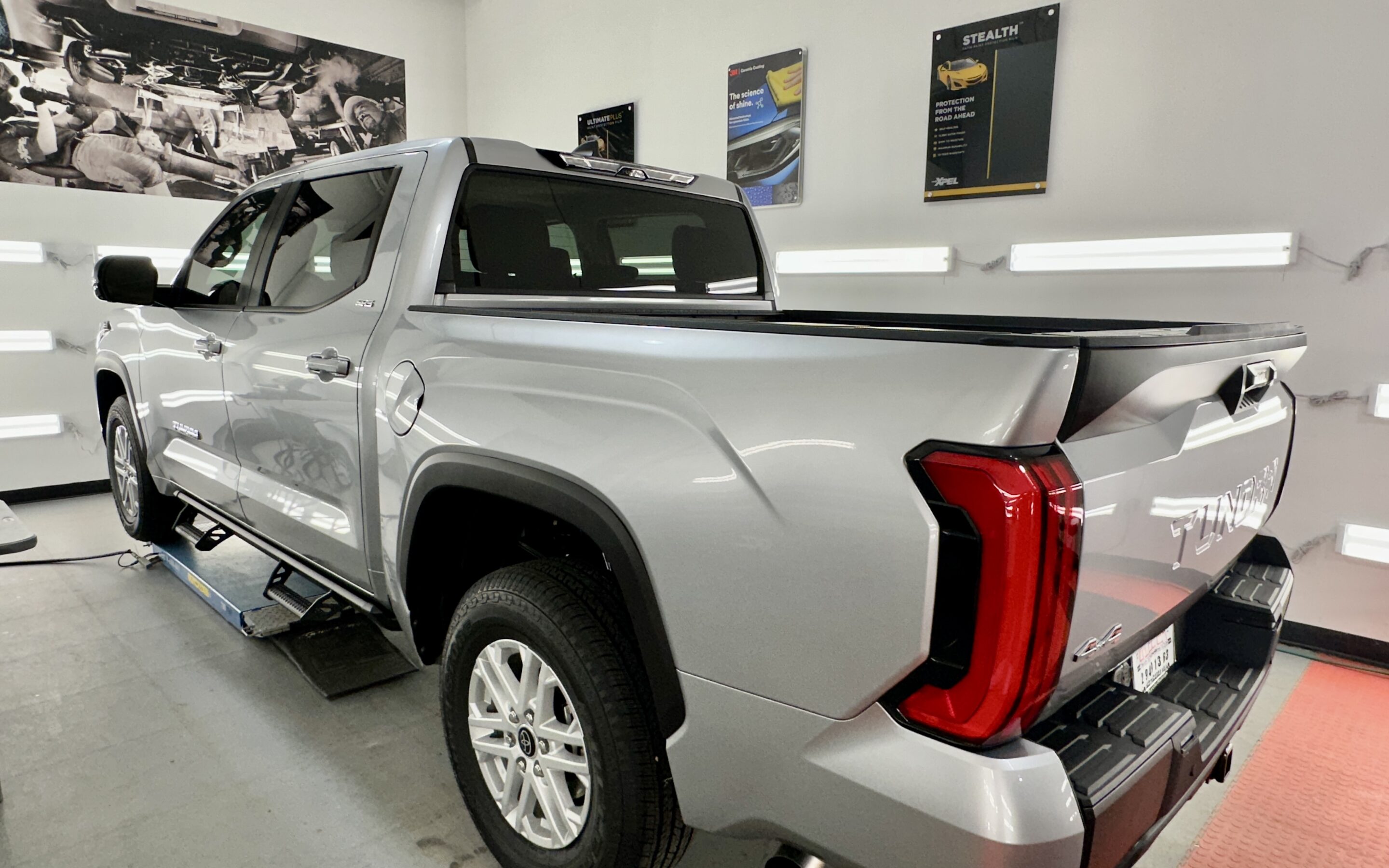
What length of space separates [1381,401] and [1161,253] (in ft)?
3.12

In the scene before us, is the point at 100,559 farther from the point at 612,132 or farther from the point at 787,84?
the point at 787,84

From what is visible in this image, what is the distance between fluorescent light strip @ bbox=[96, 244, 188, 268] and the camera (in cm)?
536

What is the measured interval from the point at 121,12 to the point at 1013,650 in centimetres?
660

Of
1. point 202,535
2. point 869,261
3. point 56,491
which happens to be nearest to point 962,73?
point 869,261

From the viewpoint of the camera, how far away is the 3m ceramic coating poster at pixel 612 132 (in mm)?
5562

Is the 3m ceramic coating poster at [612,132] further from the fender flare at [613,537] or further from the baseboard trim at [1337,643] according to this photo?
the baseboard trim at [1337,643]

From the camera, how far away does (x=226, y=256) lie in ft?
9.70

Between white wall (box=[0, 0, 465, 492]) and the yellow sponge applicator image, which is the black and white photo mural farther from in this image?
the yellow sponge applicator image

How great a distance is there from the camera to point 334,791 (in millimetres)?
2133

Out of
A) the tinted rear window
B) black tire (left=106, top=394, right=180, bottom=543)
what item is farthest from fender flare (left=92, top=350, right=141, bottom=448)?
the tinted rear window

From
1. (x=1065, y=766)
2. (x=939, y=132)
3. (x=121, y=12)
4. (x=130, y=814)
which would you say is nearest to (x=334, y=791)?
(x=130, y=814)

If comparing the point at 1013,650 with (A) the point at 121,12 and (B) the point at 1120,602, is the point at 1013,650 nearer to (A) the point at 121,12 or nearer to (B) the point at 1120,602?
(B) the point at 1120,602

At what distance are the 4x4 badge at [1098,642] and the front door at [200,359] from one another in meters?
2.59

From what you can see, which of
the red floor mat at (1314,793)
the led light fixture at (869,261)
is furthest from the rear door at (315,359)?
the led light fixture at (869,261)
